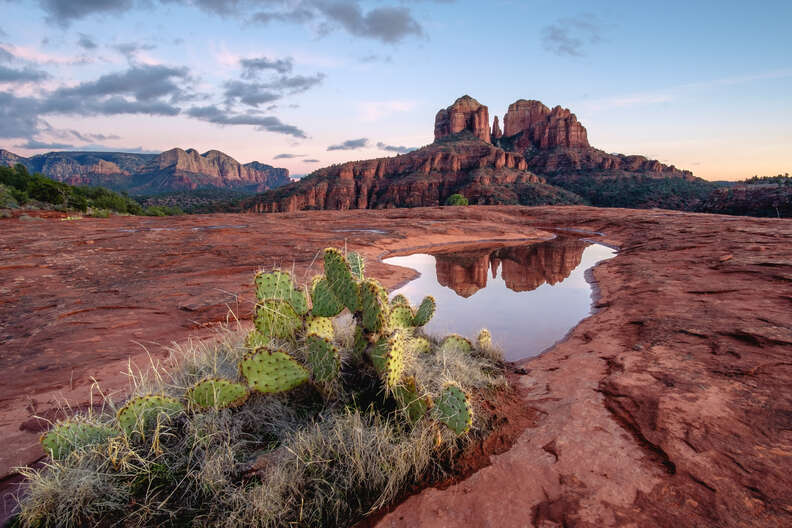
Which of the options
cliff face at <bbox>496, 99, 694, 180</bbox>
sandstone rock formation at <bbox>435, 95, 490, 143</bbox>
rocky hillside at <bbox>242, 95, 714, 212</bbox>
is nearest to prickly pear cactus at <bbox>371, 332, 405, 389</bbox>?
rocky hillside at <bbox>242, 95, 714, 212</bbox>

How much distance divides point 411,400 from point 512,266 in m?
10.2

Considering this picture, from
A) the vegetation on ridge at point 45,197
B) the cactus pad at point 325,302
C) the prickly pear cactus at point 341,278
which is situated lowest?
the cactus pad at point 325,302

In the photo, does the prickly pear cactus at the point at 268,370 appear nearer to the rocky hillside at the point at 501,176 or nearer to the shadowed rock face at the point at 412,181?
the rocky hillside at the point at 501,176

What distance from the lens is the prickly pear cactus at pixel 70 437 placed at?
2.34 meters

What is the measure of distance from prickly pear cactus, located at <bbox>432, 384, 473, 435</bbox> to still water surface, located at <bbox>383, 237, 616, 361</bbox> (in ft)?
9.31

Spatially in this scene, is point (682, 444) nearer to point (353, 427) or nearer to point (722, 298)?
point (353, 427)

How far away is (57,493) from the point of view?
6.93 ft

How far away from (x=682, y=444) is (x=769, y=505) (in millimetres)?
639

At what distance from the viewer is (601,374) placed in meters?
4.12

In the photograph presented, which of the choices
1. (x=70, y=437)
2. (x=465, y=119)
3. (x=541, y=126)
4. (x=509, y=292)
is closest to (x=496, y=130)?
(x=465, y=119)

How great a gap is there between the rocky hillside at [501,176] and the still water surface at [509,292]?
155ft

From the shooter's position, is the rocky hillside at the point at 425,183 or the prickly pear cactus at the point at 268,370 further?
the rocky hillside at the point at 425,183

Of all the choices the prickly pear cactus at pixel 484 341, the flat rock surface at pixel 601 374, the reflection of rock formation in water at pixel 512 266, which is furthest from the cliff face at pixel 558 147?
the prickly pear cactus at pixel 484 341

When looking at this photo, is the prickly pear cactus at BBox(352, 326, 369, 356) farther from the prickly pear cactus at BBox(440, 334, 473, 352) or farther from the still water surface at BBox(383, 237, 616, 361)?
the still water surface at BBox(383, 237, 616, 361)
